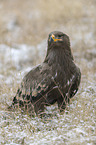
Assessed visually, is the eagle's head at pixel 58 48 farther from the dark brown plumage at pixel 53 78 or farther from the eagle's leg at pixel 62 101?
the eagle's leg at pixel 62 101

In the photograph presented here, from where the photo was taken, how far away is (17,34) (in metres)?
9.70

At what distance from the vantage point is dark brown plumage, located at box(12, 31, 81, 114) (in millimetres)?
3350

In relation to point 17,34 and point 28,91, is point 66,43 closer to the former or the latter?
point 28,91

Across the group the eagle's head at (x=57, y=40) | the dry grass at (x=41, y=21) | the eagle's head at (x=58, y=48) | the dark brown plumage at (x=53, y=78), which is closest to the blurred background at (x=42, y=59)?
the dry grass at (x=41, y=21)

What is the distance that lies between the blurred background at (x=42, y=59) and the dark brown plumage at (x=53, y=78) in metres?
0.25

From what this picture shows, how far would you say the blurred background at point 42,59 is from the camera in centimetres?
308

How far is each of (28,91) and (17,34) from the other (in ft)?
21.2

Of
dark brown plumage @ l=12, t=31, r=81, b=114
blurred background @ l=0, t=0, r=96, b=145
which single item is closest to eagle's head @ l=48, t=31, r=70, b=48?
dark brown plumage @ l=12, t=31, r=81, b=114

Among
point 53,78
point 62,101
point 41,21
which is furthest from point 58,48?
point 41,21

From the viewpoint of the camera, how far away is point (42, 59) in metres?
5.72

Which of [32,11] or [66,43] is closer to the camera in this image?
[66,43]

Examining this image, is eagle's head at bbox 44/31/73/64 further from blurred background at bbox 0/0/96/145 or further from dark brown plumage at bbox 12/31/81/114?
blurred background at bbox 0/0/96/145

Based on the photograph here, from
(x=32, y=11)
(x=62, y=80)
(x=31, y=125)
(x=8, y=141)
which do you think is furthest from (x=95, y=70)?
(x=32, y=11)

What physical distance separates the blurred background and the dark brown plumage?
0.25 m
